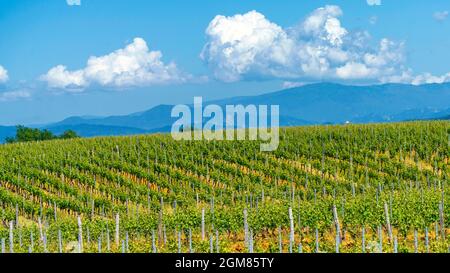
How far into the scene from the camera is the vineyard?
24.5 metres

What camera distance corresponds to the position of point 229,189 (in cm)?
3875

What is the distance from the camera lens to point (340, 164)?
43.8 meters

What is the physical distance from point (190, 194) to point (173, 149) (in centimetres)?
1058

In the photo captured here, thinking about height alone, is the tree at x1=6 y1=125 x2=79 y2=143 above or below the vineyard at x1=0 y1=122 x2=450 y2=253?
above

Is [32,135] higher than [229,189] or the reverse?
higher

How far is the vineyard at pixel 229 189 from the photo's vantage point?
2450 cm

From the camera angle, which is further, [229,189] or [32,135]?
[32,135]

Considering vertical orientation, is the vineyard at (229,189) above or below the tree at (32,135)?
below

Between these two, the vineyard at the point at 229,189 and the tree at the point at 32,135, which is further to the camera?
the tree at the point at 32,135

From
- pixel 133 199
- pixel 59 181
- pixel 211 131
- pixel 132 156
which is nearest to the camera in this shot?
pixel 133 199

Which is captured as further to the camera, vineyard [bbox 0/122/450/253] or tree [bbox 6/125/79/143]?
tree [bbox 6/125/79/143]
